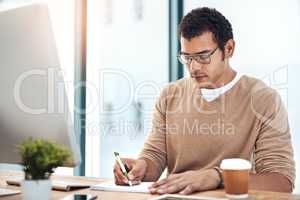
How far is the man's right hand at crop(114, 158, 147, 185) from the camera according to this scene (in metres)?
1.53

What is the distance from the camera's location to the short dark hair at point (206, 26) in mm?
1814

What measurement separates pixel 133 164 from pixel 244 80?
0.57 meters

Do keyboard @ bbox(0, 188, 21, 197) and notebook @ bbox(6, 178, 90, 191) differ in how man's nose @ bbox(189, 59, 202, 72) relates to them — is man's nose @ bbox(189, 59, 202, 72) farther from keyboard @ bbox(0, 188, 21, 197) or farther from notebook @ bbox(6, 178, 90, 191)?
keyboard @ bbox(0, 188, 21, 197)

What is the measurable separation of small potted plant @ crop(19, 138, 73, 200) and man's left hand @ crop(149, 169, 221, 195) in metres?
0.34

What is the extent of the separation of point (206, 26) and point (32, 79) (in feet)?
2.77

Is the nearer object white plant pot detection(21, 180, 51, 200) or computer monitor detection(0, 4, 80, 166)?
white plant pot detection(21, 180, 51, 200)

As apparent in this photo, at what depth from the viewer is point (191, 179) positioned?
4.50 feet

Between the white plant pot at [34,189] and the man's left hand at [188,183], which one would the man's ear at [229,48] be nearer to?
the man's left hand at [188,183]

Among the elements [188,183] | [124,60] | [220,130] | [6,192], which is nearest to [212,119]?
[220,130]

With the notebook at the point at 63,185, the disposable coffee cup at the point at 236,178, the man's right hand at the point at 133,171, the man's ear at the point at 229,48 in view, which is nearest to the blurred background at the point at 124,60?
the man's ear at the point at 229,48

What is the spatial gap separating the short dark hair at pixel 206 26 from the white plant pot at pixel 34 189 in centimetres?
93

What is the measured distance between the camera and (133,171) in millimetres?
1665

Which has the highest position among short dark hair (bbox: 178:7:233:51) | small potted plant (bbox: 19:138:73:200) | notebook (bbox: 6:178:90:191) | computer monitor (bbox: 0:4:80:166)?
short dark hair (bbox: 178:7:233:51)

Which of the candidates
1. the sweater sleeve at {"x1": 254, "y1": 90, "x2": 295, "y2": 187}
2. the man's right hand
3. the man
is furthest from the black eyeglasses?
the man's right hand
